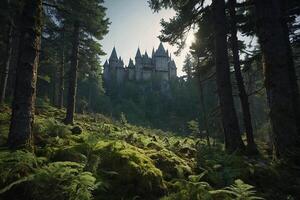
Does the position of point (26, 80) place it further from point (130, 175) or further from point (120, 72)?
→ point (120, 72)

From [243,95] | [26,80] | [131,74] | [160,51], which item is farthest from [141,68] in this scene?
[26,80]

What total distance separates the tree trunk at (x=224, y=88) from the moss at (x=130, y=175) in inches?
199

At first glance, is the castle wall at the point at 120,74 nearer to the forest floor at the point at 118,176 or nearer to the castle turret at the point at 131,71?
the castle turret at the point at 131,71

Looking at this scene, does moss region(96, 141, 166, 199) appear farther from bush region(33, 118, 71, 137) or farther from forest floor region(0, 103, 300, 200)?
bush region(33, 118, 71, 137)

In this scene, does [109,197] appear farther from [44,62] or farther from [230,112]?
[44,62]

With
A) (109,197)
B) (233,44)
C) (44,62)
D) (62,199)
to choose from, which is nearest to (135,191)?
(109,197)

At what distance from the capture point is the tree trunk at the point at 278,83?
615cm

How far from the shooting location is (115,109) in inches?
2628

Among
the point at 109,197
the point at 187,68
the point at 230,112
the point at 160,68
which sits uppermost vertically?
the point at 160,68

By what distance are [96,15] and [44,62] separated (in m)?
12.8

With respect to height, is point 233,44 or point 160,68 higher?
point 160,68

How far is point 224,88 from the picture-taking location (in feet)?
34.1

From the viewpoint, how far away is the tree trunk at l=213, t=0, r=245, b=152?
32.5 feet

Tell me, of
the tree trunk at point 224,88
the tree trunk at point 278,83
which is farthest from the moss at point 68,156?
the tree trunk at point 224,88
